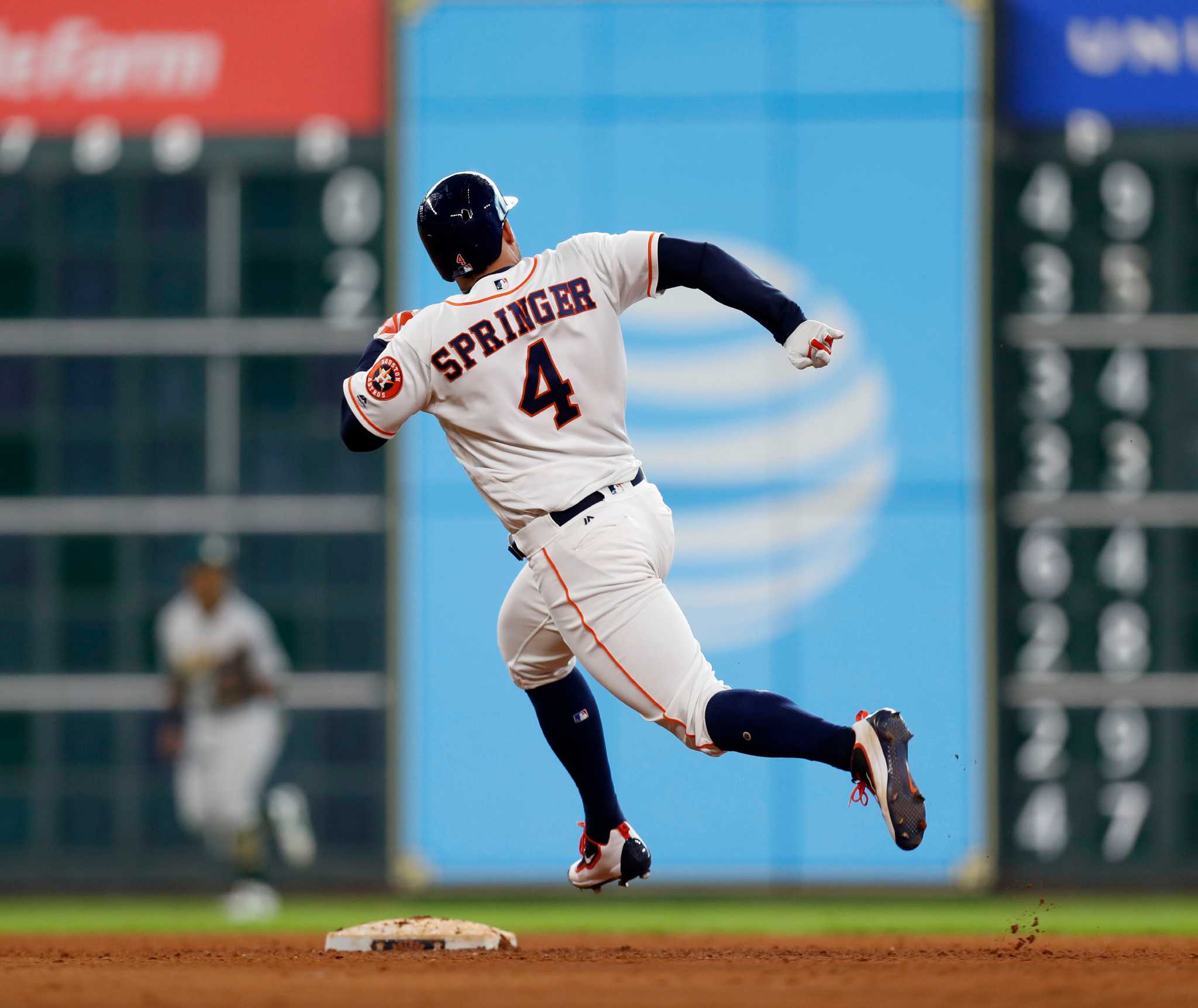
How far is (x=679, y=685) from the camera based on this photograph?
16.1ft

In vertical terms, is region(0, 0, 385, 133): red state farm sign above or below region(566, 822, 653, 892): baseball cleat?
above

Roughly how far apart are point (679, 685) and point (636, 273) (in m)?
1.07

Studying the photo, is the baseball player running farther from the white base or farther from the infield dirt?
the white base

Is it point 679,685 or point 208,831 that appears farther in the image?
point 208,831

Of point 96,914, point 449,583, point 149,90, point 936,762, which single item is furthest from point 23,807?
point 936,762

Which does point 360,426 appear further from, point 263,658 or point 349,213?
point 349,213

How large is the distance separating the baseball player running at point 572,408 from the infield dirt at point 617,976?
0.54 m

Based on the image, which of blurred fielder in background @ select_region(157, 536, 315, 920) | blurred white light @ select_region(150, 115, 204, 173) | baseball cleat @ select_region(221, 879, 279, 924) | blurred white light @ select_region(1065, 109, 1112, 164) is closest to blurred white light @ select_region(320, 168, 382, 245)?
blurred white light @ select_region(150, 115, 204, 173)

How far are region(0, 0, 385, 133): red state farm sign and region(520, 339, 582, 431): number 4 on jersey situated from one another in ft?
19.9

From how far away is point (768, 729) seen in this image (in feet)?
15.8

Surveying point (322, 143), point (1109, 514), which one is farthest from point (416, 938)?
point (322, 143)

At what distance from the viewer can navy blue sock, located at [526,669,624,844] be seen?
554cm

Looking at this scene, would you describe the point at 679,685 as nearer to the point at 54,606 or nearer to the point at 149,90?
the point at 54,606

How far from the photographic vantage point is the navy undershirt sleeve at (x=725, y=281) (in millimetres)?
5043
